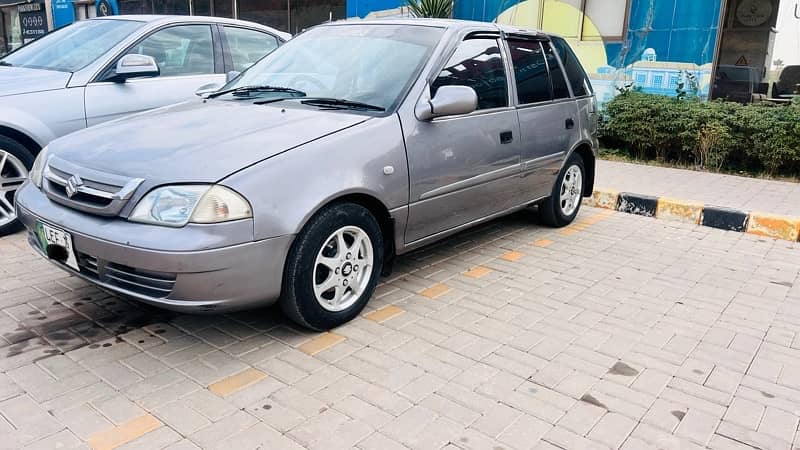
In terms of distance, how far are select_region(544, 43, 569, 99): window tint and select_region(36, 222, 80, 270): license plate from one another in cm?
381

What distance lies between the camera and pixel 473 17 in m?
10.9

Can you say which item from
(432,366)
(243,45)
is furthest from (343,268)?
(243,45)

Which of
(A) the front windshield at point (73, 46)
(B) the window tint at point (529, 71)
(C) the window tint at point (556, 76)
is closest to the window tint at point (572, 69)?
(C) the window tint at point (556, 76)

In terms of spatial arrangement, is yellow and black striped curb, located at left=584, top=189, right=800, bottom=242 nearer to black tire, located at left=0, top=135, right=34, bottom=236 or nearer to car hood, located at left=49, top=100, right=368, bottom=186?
car hood, located at left=49, top=100, right=368, bottom=186

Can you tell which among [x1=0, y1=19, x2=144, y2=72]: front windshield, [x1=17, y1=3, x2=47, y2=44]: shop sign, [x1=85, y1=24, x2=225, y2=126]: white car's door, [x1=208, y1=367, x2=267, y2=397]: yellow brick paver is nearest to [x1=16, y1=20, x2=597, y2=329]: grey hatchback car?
[x1=208, y1=367, x2=267, y2=397]: yellow brick paver

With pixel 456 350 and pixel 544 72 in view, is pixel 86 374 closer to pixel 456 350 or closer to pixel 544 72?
pixel 456 350

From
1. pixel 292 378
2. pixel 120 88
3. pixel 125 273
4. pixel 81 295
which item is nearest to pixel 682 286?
pixel 292 378

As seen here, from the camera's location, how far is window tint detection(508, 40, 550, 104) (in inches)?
183

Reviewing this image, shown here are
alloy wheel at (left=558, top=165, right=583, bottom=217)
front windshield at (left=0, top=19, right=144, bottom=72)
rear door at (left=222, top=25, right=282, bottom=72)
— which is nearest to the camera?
front windshield at (left=0, top=19, right=144, bottom=72)

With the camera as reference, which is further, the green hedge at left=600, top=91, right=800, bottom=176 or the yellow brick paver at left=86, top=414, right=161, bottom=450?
the green hedge at left=600, top=91, right=800, bottom=176

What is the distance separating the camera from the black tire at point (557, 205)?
543 centimetres

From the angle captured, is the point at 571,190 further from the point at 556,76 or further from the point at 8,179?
the point at 8,179

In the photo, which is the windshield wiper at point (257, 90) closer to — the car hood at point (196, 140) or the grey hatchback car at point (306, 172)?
the grey hatchback car at point (306, 172)

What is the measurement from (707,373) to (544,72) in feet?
9.33
